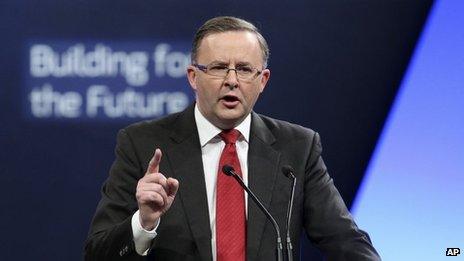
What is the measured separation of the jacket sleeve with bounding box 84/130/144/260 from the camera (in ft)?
9.26

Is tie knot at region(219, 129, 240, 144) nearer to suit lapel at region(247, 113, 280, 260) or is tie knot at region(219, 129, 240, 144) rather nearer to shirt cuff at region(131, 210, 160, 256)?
suit lapel at region(247, 113, 280, 260)

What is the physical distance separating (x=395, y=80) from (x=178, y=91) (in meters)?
1.05

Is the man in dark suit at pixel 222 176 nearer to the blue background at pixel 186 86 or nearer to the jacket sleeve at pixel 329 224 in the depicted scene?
the jacket sleeve at pixel 329 224

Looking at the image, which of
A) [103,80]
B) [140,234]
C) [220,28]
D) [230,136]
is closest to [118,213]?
[140,234]

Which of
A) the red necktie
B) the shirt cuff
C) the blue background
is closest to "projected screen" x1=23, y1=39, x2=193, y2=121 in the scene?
the blue background

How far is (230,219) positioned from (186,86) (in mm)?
1536

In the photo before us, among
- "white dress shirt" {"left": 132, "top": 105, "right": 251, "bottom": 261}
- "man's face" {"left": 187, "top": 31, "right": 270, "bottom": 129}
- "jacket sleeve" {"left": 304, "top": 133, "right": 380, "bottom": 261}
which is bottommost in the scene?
"jacket sleeve" {"left": 304, "top": 133, "right": 380, "bottom": 261}

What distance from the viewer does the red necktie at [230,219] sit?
9.92 feet

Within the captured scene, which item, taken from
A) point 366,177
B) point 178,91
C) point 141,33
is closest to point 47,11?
point 141,33

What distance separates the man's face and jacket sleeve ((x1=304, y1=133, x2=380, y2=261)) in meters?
0.35

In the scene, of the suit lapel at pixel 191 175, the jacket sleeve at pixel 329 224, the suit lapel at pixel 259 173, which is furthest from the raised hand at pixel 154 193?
the jacket sleeve at pixel 329 224

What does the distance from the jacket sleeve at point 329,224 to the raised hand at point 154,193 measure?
0.68 m

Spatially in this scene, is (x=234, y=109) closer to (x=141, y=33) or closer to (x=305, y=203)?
(x=305, y=203)

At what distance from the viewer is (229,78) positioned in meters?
3.07
